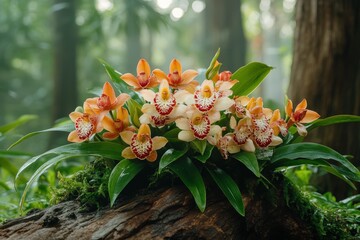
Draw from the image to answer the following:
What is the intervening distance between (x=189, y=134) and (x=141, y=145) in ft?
0.74

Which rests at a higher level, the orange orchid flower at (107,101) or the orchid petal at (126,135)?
the orange orchid flower at (107,101)

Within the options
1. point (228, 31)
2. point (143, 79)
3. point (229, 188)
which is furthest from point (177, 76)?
point (228, 31)

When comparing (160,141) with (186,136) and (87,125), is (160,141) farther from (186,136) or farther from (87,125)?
(87,125)

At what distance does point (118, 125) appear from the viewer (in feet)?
6.34

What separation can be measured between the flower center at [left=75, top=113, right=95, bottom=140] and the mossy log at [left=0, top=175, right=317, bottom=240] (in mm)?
359

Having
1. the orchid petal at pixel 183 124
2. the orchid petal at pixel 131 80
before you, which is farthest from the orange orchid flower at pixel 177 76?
the orchid petal at pixel 183 124

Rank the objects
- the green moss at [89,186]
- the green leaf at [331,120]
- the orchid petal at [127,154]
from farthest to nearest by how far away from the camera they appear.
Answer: the green leaf at [331,120] < the green moss at [89,186] < the orchid petal at [127,154]

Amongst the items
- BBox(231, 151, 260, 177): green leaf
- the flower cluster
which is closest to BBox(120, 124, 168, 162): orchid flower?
the flower cluster

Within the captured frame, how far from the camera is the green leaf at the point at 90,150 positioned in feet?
6.21

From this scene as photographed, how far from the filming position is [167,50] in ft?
100

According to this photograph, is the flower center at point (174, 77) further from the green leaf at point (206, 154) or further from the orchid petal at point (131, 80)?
the green leaf at point (206, 154)

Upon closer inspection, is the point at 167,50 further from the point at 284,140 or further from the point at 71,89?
the point at 284,140

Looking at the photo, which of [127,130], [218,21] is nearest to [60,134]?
[218,21]

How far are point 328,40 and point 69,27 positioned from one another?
589 centimetres
